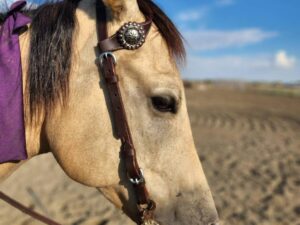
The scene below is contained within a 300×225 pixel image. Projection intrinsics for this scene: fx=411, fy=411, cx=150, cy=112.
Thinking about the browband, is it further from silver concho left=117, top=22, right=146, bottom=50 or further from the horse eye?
the horse eye

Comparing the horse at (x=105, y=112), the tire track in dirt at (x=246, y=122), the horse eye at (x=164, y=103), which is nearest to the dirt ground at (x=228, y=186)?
the tire track in dirt at (x=246, y=122)

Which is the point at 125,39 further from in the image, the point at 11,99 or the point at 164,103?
the point at 11,99

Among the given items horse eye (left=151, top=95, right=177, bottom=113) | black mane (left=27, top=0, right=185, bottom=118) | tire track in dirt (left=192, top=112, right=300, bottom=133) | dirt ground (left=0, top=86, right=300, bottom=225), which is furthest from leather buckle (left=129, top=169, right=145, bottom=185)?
tire track in dirt (left=192, top=112, right=300, bottom=133)

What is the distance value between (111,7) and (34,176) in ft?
21.8

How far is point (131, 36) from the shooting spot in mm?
1824

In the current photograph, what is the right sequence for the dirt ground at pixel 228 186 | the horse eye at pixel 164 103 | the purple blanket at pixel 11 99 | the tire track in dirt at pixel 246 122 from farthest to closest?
1. the tire track in dirt at pixel 246 122
2. the dirt ground at pixel 228 186
3. the horse eye at pixel 164 103
4. the purple blanket at pixel 11 99

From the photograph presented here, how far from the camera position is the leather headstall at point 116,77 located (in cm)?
183

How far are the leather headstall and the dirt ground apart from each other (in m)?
3.68

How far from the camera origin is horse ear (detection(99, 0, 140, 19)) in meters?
1.76

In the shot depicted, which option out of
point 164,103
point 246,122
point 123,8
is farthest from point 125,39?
point 246,122

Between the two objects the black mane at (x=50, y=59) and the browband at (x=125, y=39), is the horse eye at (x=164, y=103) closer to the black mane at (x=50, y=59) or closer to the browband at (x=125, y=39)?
the browband at (x=125, y=39)

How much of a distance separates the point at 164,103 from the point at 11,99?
26.3 inches

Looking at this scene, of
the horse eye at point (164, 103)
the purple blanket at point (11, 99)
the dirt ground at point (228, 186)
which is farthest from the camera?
the dirt ground at point (228, 186)

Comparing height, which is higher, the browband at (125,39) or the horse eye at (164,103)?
the browband at (125,39)
